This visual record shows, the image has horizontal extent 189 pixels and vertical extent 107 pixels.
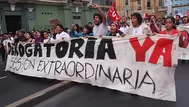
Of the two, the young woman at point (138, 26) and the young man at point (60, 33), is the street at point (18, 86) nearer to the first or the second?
the young man at point (60, 33)

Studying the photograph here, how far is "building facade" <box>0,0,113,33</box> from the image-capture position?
65.1 feet

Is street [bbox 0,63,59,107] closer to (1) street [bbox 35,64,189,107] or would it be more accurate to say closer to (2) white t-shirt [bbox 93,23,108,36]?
(1) street [bbox 35,64,189,107]

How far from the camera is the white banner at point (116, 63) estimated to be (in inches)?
185

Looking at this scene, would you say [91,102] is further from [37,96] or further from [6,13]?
[6,13]

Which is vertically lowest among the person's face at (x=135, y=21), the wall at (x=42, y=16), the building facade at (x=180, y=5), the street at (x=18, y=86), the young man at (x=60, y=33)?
the street at (x=18, y=86)

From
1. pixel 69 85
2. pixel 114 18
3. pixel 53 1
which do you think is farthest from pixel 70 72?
pixel 53 1

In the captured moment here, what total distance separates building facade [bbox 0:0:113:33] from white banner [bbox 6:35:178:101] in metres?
13.6

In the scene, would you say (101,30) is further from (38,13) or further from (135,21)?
(38,13)

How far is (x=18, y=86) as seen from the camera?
6.92 m

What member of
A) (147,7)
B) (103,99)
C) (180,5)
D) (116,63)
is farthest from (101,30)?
(147,7)

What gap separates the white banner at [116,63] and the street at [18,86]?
0.78 ft

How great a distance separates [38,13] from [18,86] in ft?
54.3

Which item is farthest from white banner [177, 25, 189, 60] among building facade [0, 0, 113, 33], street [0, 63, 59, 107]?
building facade [0, 0, 113, 33]

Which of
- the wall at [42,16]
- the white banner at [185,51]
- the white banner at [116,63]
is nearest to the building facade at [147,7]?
the wall at [42,16]
